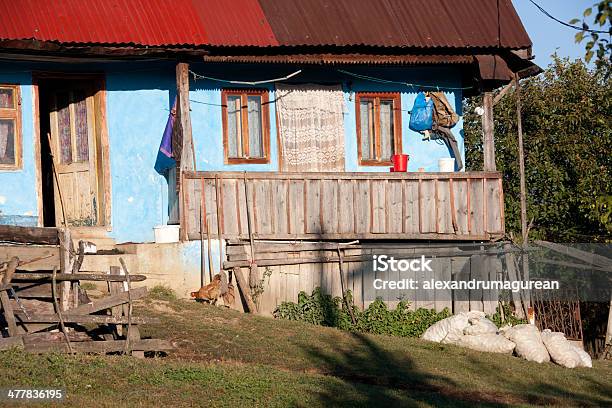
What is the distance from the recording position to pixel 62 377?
36.4ft

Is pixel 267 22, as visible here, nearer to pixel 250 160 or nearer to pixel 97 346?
pixel 250 160

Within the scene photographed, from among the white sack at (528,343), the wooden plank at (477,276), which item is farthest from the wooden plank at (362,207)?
the white sack at (528,343)

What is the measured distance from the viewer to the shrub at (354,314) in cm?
1759

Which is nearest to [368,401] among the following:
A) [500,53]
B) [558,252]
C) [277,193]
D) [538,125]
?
[277,193]

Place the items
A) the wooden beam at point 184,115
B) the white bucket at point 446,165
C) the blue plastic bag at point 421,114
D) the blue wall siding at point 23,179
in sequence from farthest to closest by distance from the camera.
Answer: the blue plastic bag at point 421,114 → the white bucket at point 446,165 → the blue wall siding at point 23,179 → the wooden beam at point 184,115

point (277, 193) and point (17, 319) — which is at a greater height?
point (277, 193)

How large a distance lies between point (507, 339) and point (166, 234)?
5.76 meters

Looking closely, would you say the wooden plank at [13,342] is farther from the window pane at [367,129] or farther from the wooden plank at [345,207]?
the window pane at [367,129]

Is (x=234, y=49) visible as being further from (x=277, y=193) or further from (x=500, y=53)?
(x=500, y=53)

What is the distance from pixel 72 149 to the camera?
18562mm

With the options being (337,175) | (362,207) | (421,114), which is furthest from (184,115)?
(421,114)

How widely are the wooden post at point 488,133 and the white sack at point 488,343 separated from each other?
344 centimetres

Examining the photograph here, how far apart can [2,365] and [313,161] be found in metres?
8.84

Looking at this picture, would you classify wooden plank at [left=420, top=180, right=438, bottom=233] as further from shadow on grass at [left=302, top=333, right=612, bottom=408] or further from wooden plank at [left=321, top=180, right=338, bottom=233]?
shadow on grass at [left=302, top=333, right=612, bottom=408]
